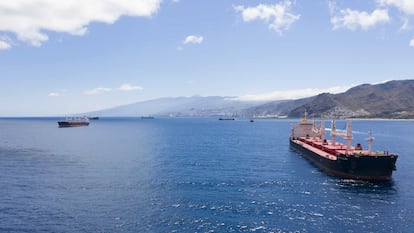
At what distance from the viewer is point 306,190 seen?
55875 mm

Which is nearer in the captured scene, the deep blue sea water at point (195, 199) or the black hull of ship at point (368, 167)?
the deep blue sea water at point (195, 199)

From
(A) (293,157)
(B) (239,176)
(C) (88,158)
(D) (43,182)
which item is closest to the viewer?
(D) (43,182)

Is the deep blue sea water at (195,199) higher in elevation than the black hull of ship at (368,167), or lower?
lower

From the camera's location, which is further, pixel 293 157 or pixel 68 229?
pixel 293 157

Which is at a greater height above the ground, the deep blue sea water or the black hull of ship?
the black hull of ship

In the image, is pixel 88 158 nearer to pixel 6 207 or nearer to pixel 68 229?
pixel 6 207

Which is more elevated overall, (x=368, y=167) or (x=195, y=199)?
(x=368, y=167)

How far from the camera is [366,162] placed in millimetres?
64000

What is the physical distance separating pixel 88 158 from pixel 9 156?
2365cm

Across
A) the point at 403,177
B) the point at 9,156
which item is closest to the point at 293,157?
the point at 403,177

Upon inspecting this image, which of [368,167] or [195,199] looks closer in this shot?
[195,199]

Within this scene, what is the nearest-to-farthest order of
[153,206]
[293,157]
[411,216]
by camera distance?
1. [411,216]
2. [153,206]
3. [293,157]

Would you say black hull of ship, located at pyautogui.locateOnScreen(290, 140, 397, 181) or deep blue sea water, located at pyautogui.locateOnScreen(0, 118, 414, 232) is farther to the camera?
black hull of ship, located at pyautogui.locateOnScreen(290, 140, 397, 181)

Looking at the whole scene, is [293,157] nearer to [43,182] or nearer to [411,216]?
[411,216]
